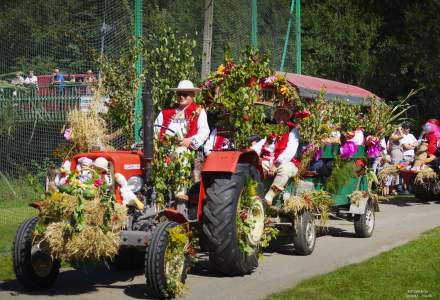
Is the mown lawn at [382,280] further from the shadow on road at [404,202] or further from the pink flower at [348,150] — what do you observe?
the shadow on road at [404,202]

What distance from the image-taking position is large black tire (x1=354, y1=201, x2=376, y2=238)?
11.7 meters

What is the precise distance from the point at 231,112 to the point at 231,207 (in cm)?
123

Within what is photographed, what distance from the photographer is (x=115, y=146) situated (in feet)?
34.1

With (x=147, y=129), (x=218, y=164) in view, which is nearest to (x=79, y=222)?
(x=147, y=129)

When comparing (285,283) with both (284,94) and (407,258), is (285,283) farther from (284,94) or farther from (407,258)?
(284,94)

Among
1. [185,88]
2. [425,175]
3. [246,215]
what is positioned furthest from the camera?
[425,175]

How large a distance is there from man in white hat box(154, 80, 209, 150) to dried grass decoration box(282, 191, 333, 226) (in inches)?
63.0

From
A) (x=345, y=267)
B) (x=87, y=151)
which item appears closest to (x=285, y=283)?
(x=345, y=267)

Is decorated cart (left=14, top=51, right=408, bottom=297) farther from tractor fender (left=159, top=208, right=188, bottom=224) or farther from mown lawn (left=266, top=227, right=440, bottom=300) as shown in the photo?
mown lawn (left=266, top=227, right=440, bottom=300)

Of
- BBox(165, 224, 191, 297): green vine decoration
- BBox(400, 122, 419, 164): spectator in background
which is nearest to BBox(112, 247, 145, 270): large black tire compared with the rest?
BBox(165, 224, 191, 297): green vine decoration

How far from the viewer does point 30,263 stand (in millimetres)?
7539

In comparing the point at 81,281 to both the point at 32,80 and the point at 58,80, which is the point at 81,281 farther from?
the point at 58,80

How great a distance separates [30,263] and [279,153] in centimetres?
388

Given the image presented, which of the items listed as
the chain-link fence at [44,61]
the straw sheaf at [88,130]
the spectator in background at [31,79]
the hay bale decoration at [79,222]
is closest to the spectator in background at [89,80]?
the chain-link fence at [44,61]
